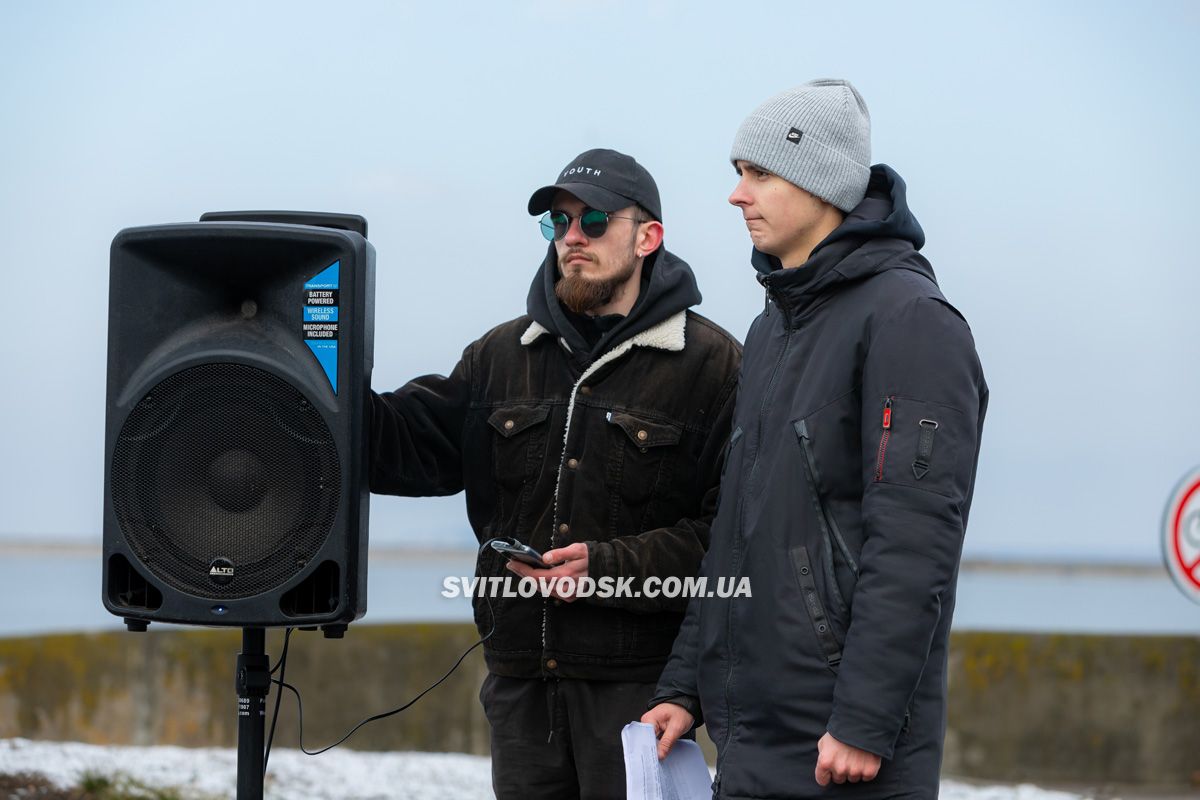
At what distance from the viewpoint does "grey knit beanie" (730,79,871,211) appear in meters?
2.65

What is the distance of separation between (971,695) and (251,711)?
3518 mm

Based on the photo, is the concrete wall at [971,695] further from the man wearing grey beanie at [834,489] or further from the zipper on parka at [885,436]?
the zipper on parka at [885,436]

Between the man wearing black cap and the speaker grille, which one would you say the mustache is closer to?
the man wearing black cap

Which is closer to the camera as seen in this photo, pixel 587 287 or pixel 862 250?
pixel 862 250

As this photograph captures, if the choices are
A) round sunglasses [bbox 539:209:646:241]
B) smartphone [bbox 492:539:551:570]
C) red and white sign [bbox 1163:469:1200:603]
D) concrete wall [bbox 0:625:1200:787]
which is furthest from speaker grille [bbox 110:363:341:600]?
concrete wall [bbox 0:625:1200:787]

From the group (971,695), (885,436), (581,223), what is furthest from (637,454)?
(971,695)

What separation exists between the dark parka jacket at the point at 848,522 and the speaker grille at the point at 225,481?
788 millimetres

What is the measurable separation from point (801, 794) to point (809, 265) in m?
0.89

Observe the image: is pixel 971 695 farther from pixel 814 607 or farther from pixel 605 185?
pixel 814 607

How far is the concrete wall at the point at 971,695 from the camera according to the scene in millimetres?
5676

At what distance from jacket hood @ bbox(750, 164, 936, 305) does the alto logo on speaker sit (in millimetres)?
1142

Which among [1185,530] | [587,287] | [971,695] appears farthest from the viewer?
[971,695]

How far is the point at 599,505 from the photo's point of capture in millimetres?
3297

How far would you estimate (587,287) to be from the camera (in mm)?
3385
